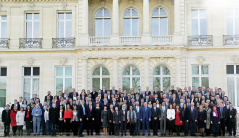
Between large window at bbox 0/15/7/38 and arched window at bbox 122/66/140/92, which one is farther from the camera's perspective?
large window at bbox 0/15/7/38

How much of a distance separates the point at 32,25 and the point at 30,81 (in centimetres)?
438

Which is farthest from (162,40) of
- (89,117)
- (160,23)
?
(89,117)

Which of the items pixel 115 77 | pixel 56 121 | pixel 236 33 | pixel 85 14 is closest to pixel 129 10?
pixel 85 14

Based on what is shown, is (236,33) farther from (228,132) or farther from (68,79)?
(68,79)

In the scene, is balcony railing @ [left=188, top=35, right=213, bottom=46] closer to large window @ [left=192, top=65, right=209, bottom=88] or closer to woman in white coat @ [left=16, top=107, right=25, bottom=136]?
large window @ [left=192, top=65, right=209, bottom=88]

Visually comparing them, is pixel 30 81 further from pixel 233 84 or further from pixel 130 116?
pixel 233 84

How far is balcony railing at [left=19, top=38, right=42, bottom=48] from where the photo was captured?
2447cm

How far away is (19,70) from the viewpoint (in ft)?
80.0

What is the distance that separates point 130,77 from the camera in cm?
2331

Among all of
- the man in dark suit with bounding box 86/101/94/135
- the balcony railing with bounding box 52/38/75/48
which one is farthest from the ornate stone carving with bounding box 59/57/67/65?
the man in dark suit with bounding box 86/101/94/135

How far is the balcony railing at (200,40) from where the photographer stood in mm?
23484

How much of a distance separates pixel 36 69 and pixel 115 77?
250 inches

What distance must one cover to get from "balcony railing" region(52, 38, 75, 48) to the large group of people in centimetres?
737

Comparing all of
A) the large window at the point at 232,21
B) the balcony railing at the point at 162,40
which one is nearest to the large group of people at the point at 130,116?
the balcony railing at the point at 162,40
